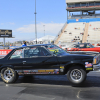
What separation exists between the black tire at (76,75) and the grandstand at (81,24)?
29.4 meters

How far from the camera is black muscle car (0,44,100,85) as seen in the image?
5.93 metres

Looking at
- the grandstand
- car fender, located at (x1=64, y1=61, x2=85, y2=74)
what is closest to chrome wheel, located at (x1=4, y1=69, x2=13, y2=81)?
car fender, located at (x1=64, y1=61, x2=85, y2=74)

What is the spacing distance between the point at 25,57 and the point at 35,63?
0.52m

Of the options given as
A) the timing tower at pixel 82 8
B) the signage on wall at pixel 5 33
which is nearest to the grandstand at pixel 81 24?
the timing tower at pixel 82 8

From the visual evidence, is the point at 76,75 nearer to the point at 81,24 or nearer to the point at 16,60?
the point at 16,60

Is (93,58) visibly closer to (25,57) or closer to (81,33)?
(25,57)

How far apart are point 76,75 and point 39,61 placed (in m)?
1.49

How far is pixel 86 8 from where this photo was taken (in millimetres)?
52094

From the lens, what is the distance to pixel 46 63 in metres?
→ 6.25

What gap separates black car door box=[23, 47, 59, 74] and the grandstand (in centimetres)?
2896

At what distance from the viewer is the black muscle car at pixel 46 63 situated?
19.5 ft

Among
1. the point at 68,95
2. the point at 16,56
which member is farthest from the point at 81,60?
the point at 16,56

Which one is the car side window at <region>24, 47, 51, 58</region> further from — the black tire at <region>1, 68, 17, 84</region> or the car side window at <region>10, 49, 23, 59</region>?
the black tire at <region>1, 68, 17, 84</region>

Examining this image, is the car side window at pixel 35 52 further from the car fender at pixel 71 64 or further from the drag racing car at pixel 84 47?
the drag racing car at pixel 84 47
